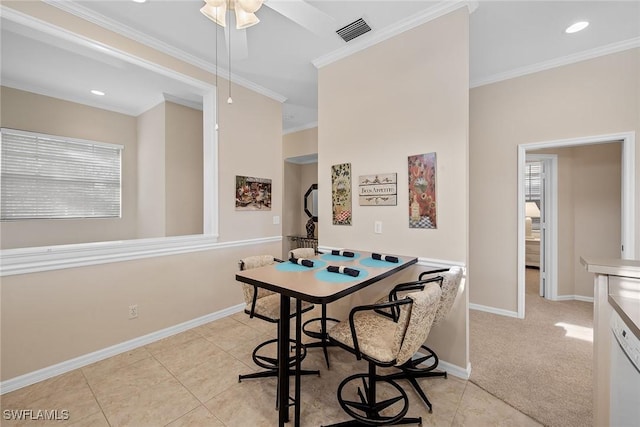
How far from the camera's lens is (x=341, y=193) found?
2939 millimetres

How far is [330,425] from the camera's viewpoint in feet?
5.26

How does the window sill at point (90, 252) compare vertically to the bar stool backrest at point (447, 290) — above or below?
above

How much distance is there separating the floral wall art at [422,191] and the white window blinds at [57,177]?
15.3 ft

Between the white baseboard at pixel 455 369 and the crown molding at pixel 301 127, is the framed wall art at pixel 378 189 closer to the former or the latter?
the white baseboard at pixel 455 369

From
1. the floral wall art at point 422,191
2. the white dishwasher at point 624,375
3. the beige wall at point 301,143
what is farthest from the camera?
the beige wall at point 301,143

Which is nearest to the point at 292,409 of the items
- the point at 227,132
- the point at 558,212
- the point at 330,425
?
the point at 330,425

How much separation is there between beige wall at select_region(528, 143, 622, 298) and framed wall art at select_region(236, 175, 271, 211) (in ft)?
12.9

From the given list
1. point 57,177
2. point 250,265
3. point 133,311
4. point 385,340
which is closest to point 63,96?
point 57,177

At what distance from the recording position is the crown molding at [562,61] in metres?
2.66

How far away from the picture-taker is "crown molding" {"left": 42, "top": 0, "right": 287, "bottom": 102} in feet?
7.23

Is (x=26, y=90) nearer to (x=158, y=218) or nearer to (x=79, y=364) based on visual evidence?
(x=158, y=218)

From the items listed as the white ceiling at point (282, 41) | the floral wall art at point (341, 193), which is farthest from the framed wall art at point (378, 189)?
the white ceiling at point (282, 41)

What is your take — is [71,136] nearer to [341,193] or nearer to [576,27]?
[341,193]

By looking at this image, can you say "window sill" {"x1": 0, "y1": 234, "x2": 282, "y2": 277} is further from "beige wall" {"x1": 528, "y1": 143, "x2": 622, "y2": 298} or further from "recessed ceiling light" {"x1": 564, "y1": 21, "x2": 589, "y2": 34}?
"beige wall" {"x1": 528, "y1": 143, "x2": 622, "y2": 298}
